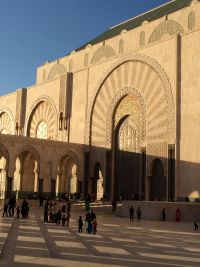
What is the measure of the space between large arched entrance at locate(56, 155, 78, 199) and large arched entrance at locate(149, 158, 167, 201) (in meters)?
6.64

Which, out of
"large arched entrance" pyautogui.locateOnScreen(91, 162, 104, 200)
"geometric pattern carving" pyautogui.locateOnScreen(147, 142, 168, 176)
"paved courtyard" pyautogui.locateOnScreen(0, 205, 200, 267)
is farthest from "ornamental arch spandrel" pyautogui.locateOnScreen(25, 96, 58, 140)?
"paved courtyard" pyautogui.locateOnScreen(0, 205, 200, 267)

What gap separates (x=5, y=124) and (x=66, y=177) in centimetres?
974

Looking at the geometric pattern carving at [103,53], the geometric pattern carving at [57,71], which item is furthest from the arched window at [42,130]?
the geometric pattern carving at [103,53]

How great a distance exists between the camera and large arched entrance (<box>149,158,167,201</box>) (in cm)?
2073

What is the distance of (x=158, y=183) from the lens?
69.1 feet

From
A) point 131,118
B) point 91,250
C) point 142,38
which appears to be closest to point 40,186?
point 131,118

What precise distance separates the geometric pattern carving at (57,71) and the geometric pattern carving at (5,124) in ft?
16.2

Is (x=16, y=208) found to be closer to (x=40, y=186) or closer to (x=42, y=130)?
(x=40, y=186)

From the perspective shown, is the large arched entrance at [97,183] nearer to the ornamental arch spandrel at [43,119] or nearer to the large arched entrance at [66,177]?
the large arched entrance at [66,177]

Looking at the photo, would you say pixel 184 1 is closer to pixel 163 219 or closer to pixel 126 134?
pixel 126 134

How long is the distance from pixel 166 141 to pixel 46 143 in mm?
7394

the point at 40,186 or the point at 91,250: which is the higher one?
the point at 40,186

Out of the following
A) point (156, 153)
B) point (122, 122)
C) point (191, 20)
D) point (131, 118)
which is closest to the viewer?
point (156, 153)

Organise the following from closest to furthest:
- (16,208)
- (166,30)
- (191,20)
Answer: (16,208)
(191,20)
(166,30)
